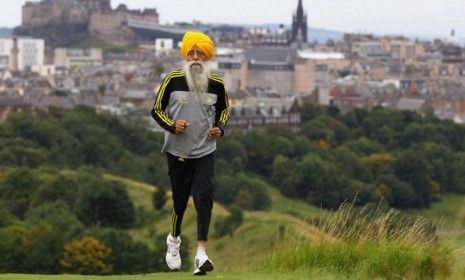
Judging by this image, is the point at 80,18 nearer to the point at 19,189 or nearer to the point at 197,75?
the point at 19,189

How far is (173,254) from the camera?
8.88 m

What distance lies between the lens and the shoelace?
8.89 m

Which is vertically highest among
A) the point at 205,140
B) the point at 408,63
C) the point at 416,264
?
the point at 205,140

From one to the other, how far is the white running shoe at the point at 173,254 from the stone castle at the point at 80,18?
15799 centimetres

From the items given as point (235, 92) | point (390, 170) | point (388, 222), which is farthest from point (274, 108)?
point (388, 222)

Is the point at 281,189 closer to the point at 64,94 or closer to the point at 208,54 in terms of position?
the point at 64,94

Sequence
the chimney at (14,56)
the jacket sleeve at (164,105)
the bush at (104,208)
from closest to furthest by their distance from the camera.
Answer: the jacket sleeve at (164,105) → the bush at (104,208) → the chimney at (14,56)

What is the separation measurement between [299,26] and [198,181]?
164697 millimetres

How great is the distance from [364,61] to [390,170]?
97.5m

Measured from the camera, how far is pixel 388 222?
9.38 m

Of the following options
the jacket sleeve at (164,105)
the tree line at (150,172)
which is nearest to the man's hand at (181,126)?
the jacket sleeve at (164,105)

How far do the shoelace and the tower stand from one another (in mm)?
159625

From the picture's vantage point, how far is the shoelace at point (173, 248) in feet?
29.2

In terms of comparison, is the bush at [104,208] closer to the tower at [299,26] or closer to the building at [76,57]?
the building at [76,57]
